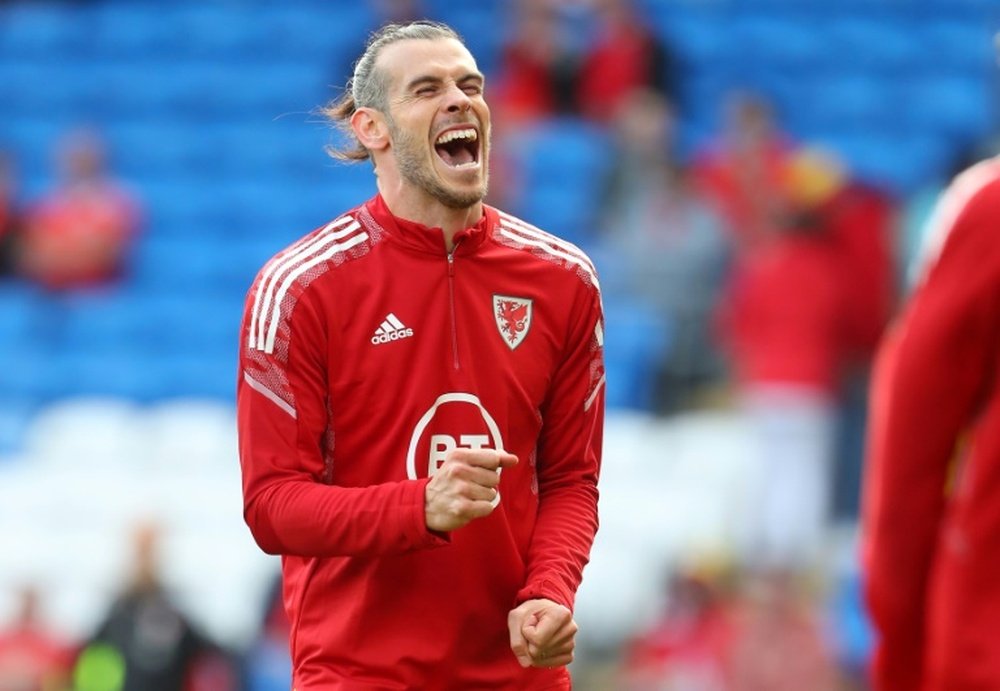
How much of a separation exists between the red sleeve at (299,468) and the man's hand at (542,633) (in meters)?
0.24

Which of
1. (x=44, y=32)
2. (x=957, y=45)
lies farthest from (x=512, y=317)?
(x=44, y=32)

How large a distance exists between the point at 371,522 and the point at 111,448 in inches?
281

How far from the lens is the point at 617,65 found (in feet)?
38.9

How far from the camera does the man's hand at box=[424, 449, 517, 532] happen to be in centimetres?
378

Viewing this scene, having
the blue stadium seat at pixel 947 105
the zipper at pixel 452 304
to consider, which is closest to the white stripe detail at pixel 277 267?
the zipper at pixel 452 304

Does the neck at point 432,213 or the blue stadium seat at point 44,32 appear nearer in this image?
the neck at point 432,213

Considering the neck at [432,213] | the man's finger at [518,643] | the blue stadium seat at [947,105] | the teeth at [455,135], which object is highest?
the blue stadium seat at [947,105]

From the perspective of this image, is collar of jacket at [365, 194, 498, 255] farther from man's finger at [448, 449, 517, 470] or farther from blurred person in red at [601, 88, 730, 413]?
blurred person in red at [601, 88, 730, 413]

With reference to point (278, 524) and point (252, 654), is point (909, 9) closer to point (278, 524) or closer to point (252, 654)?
point (252, 654)

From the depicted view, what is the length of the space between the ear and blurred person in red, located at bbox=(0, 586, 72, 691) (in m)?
5.42

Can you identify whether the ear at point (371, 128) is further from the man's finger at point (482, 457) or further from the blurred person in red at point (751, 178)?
the blurred person in red at point (751, 178)

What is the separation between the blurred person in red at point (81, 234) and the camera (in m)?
12.2

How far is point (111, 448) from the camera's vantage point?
10797 millimetres

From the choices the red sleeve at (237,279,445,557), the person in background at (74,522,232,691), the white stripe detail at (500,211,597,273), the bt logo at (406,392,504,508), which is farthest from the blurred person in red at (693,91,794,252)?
the red sleeve at (237,279,445,557)
